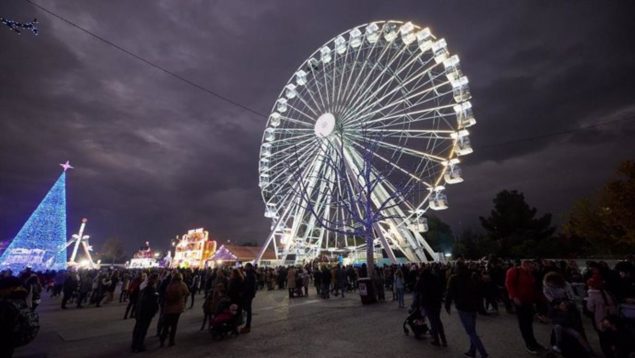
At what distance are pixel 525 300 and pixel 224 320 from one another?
672 cm

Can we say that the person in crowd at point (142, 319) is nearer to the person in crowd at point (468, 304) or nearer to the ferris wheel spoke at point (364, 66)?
the person in crowd at point (468, 304)

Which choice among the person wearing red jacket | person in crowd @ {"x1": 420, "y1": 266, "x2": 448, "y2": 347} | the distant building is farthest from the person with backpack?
the distant building

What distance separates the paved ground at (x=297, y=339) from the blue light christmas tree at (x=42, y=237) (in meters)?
24.8

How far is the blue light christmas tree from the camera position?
28734mm

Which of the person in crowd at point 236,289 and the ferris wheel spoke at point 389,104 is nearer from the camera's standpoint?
the person in crowd at point 236,289

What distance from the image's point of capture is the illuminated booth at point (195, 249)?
62.8 metres

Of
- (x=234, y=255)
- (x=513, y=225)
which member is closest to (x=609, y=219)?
(x=513, y=225)

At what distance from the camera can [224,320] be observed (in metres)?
7.69

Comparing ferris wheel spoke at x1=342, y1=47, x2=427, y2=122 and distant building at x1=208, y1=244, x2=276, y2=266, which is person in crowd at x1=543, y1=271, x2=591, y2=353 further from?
distant building at x1=208, y1=244, x2=276, y2=266

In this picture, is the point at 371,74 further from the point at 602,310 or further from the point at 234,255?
the point at 234,255

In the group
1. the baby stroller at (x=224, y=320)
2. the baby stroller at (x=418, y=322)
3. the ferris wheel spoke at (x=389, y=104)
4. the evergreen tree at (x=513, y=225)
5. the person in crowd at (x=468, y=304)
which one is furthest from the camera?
the evergreen tree at (x=513, y=225)

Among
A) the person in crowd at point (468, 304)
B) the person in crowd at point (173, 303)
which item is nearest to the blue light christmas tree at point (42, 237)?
the person in crowd at point (173, 303)

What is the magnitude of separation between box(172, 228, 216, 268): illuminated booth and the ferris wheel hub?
4484 cm

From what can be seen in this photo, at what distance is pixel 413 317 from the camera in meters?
7.58
